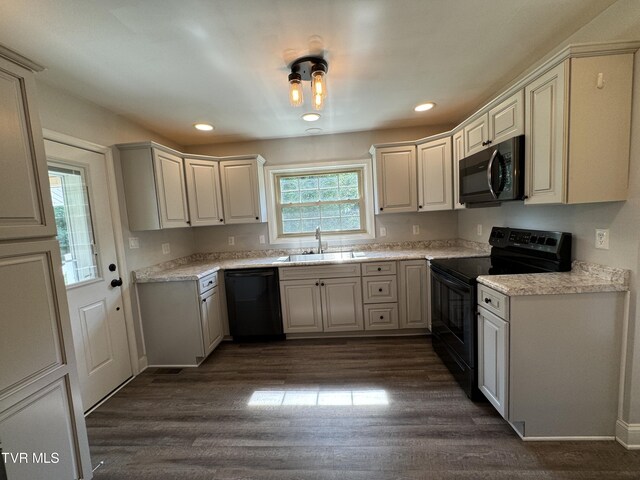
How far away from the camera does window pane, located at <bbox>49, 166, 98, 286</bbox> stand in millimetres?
1879

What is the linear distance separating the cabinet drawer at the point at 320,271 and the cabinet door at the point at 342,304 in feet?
0.19

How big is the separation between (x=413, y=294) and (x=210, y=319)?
2149 millimetres

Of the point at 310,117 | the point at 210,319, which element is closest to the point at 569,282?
the point at 310,117

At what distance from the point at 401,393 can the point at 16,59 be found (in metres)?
2.83

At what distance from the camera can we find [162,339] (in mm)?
2543

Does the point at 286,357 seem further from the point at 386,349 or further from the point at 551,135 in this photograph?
the point at 551,135

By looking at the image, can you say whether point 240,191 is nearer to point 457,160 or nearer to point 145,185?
point 145,185

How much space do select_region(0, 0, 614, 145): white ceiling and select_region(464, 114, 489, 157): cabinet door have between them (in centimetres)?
32

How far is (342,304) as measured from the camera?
9.50 ft

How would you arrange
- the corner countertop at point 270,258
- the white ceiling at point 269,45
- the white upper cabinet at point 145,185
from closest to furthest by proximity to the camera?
the white ceiling at point 269,45 → the white upper cabinet at point 145,185 → the corner countertop at point 270,258

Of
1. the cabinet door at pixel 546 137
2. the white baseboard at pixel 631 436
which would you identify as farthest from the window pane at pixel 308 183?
the white baseboard at pixel 631 436

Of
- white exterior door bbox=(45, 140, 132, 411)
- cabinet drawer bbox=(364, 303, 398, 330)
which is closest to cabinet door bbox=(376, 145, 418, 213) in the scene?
cabinet drawer bbox=(364, 303, 398, 330)

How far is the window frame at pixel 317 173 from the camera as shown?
3.37m

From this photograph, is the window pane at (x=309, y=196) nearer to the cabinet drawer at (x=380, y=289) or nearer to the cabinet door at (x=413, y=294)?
the cabinet drawer at (x=380, y=289)
